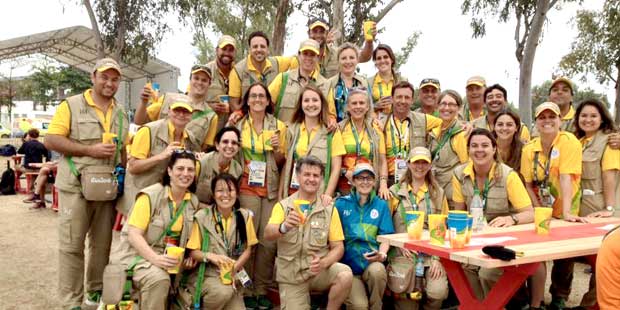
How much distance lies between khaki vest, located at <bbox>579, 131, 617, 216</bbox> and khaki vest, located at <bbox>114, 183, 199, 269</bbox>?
4136 mm

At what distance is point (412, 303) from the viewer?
494 cm

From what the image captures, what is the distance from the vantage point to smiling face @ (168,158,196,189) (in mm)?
4566

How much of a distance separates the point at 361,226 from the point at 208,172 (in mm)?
1607

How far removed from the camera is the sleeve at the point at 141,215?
444 cm

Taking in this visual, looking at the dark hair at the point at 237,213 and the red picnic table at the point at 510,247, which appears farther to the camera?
the dark hair at the point at 237,213

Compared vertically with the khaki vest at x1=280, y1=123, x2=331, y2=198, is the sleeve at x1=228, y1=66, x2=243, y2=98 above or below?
above

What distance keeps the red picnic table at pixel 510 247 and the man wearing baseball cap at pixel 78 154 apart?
2.90m

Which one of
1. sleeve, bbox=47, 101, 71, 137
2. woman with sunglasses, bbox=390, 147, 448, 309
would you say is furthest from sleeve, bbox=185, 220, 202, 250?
woman with sunglasses, bbox=390, 147, 448, 309

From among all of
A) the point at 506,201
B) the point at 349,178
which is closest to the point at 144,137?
the point at 349,178

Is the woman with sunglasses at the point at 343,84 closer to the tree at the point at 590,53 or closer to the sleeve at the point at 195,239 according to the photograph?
the sleeve at the point at 195,239

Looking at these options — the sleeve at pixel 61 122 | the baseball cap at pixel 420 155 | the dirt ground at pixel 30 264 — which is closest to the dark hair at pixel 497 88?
the baseball cap at pixel 420 155

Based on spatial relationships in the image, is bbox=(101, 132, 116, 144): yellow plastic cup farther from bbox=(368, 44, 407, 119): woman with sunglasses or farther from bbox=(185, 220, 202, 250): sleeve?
bbox=(368, 44, 407, 119): woman with sunglasses

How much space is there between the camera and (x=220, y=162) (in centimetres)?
515

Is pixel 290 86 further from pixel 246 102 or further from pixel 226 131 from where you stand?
pixel 226 131
